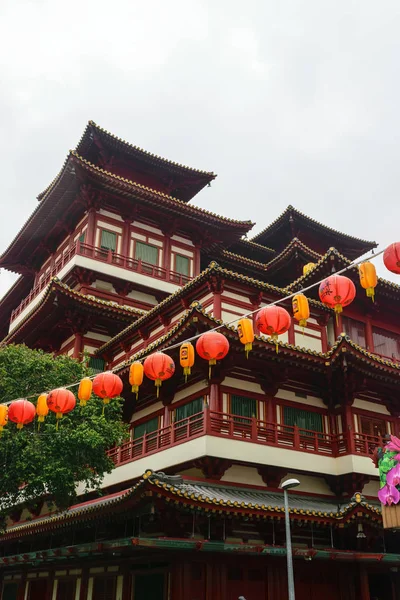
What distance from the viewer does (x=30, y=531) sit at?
23.7 m

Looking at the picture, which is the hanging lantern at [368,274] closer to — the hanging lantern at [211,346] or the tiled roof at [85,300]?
the hanging lantern at [211,346]

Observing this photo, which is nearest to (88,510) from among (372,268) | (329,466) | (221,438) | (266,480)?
(221,438)

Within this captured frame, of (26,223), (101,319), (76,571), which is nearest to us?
(76,571)

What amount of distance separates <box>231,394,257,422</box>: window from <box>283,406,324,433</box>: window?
1.40 meters

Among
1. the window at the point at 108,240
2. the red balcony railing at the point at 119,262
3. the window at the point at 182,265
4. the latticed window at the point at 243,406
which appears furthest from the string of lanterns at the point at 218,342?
the window at the point at 182,265

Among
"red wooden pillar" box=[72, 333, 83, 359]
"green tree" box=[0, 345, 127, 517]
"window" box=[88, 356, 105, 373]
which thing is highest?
"red wooden pillar" box=[72, 333, 83, 359]

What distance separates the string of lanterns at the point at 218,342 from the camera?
41.8 feet

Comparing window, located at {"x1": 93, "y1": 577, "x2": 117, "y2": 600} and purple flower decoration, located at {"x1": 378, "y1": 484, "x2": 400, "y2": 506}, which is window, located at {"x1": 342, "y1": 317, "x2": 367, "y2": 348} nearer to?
purple flower decoration, located at {"x1": 378, "y1": 484, "x2": 400, "y2": 506}

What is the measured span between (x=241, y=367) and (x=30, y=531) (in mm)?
11024

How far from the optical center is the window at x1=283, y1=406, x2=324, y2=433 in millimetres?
22109

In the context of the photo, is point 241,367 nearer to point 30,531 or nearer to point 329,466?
point 329,466

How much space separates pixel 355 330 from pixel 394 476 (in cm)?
1308

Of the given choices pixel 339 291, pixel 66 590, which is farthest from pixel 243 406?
pixel 66 590

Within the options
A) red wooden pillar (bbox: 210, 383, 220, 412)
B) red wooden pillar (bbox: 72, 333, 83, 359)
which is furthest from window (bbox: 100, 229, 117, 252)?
red wooden pillar (bbox: 210, 383, 220, 412)
